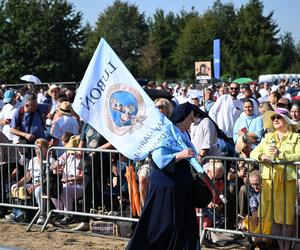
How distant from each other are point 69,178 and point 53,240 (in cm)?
95

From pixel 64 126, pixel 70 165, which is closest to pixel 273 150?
pixel 70 165

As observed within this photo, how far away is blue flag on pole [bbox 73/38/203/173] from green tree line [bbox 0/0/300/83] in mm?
63175

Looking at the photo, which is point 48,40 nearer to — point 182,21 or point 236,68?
point 236,68

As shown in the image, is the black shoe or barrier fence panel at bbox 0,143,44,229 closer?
barrier fence panel at bbox 0,143,44,229

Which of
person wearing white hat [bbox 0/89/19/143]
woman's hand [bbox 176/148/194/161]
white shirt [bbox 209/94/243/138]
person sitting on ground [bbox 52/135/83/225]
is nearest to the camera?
woman's hand [bbox 176/148/194/161]

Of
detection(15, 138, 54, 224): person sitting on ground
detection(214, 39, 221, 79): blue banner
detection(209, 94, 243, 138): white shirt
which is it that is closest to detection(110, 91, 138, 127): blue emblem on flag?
detection(15, 138, 54, 224): person sitting on ground

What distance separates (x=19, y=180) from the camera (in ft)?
31.6

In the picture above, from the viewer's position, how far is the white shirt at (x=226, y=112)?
1267cm

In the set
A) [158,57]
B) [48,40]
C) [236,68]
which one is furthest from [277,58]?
[48,40]

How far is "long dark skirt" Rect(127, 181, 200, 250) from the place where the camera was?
5.98 m

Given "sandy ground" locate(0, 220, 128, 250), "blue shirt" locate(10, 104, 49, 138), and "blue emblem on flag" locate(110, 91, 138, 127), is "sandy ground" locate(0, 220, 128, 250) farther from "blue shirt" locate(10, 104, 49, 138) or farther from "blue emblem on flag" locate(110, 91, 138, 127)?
"blue emblem on flag" locate(110, 91, 138, 127)

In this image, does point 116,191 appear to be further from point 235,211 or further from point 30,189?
point 235,211

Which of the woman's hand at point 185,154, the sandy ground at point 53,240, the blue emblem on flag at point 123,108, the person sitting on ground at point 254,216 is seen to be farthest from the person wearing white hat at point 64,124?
the woman's hand at point 185,154

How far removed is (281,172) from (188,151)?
1.67 metres
